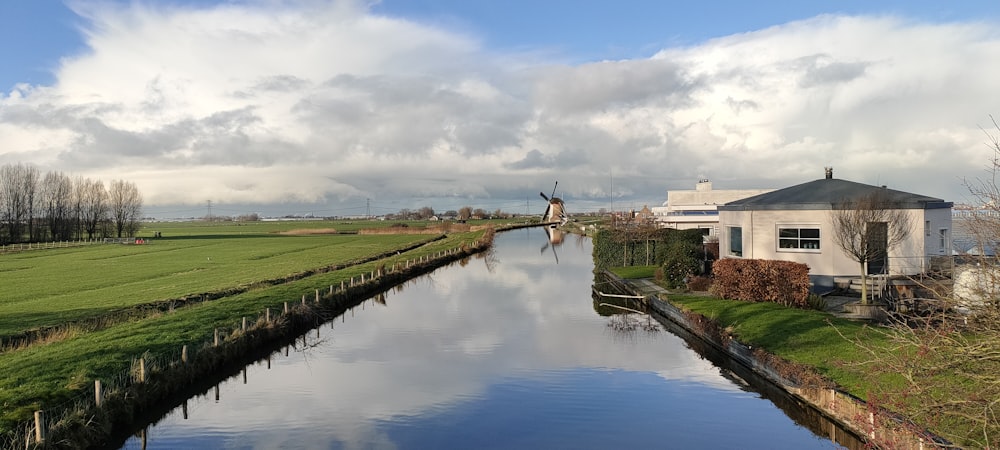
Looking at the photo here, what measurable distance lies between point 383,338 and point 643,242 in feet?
70.4

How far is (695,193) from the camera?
6166cm

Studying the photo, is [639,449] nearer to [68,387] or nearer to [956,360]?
[956,360]

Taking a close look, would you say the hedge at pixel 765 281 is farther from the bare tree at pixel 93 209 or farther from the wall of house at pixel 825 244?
the bare tree at pixel 93 209

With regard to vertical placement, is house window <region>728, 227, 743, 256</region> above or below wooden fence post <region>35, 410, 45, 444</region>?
above

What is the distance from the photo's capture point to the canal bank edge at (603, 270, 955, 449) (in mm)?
9016

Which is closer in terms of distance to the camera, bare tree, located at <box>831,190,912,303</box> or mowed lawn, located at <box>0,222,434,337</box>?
bare tree, located at <box>831,190,912,303</box>

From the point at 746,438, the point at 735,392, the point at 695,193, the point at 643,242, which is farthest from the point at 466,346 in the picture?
the point at 695,193

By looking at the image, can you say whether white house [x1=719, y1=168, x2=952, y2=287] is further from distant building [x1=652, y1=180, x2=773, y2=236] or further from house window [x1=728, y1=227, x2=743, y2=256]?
distant building [x1=652, y1=180, x2=773, y2=236]

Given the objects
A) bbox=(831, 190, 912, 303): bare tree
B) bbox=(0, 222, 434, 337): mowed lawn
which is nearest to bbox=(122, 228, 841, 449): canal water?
bbox=(831, 190, 912, 303): bare tree

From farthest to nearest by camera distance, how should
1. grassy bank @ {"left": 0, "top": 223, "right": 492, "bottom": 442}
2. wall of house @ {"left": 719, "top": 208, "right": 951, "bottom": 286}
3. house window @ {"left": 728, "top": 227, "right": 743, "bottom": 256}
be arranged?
1. house window @ {"left": 728, "top": 227, "right": 743, "bottom": 256}
2. wall of house @ {"left": 719, "top": 208, "right": 951, "bottom": 286}
3. grassy bank @ {"left": 0, "top": 223, "right": 492, "bottom": 442}

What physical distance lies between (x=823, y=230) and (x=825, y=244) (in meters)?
0.54

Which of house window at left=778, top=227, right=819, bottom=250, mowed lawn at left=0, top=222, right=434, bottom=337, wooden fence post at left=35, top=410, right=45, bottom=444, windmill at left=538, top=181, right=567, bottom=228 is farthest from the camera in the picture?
windmill at left=538, top=181, right=567, bottom=228

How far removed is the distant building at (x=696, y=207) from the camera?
51250 millimetres

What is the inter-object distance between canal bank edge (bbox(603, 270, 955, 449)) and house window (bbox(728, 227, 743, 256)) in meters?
7.05
